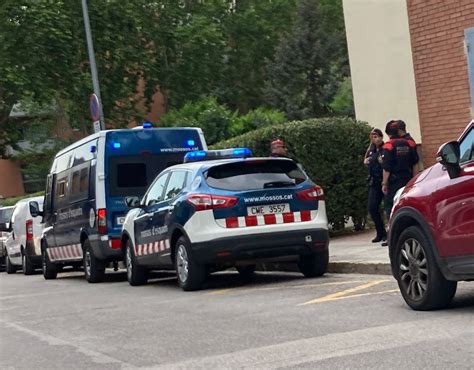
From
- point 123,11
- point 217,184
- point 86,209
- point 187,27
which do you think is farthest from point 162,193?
point 187,27

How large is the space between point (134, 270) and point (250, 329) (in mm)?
6593

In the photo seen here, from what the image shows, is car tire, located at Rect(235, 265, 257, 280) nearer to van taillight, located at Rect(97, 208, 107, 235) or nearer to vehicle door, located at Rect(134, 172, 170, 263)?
vehicle door, located at Rect(134, 172, 170, 263)

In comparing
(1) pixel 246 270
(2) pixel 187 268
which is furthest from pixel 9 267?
(2) pixel 187 268

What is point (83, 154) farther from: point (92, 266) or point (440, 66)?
point (440, 66)

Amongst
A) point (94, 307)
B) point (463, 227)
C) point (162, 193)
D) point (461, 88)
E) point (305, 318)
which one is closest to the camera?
point (463, 227)

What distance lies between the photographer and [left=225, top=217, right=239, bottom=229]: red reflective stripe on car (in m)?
12.4

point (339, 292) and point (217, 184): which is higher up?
point (217, 184)

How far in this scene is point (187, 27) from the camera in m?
48.3

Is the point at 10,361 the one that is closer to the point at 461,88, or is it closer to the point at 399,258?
the point at 399,258

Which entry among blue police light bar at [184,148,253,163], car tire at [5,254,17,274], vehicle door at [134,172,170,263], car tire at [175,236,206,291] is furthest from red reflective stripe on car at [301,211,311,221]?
car tire at [5,254,17,274]

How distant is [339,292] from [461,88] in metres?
5.72

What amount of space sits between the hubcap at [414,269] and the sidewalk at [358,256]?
3.23 m

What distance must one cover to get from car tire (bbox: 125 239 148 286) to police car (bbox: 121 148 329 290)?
5.55 ft

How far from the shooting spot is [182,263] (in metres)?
12.9
